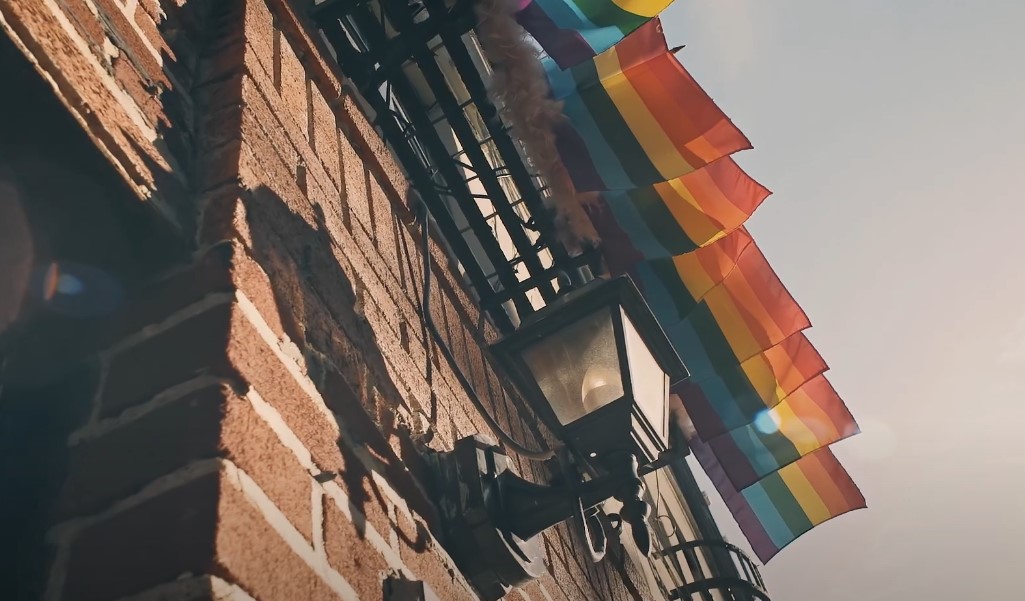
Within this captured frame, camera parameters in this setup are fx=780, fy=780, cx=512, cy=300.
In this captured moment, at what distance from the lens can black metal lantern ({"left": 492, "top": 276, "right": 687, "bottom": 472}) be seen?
1821 mm

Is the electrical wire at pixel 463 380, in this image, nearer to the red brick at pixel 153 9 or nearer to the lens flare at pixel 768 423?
the red brick at pixel 153 9

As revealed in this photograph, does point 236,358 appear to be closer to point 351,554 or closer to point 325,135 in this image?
point 351,554

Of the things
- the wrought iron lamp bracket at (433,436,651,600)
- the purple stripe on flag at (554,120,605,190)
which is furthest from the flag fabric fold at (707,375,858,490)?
the wrought iron lamp bracket at (433,436,651,600)

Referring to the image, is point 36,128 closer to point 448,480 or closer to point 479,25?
point 448,480

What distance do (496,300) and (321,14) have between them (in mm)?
1257

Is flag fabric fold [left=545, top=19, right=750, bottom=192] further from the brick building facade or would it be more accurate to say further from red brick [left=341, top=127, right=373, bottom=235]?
the brick building facade

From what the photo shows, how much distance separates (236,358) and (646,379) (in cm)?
122

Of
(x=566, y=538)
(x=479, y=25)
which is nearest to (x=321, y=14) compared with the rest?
(x=479, y=25)

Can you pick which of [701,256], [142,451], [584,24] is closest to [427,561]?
[142,451]

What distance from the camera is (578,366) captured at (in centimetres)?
196

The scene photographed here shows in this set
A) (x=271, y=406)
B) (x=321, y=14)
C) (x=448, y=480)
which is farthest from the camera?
(x=321, y=14)

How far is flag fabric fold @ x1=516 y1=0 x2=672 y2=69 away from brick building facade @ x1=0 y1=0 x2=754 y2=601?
1.96m

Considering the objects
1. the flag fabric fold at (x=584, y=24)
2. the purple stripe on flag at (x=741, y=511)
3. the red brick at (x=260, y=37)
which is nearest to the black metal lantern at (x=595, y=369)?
the red brick at (x=260, y=37)

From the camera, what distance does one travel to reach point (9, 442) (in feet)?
3.18
